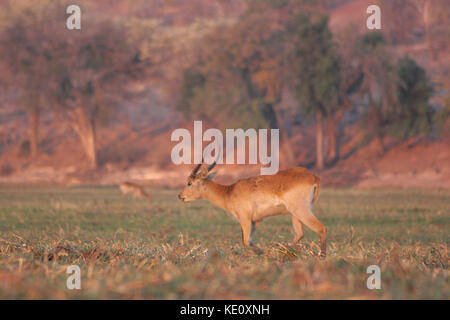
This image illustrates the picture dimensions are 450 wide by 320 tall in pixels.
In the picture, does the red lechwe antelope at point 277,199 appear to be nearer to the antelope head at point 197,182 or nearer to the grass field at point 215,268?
the antelope head at point 197,182

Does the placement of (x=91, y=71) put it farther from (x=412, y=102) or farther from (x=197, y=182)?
(x=197, y=182)

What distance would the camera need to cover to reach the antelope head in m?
11.4

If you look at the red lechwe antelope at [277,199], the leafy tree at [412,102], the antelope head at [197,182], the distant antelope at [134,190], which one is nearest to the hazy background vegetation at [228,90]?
the leafy tree at [412,102]

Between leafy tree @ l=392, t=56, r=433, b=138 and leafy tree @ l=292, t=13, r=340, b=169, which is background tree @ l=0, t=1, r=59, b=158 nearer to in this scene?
leafy tree @ l=292, t=13, r=340, b=169

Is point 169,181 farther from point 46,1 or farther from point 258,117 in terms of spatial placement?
point 46,1

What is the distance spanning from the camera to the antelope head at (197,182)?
11383 mm

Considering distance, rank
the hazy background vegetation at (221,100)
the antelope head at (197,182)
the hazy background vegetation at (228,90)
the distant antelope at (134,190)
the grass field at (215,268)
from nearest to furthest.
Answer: the grass field at (215,268)
the antelope head at (197,182)
the distant antelope at (134,190)
the hazy background vegetation at (221,100)
the hazy background vegetation at (228,90)

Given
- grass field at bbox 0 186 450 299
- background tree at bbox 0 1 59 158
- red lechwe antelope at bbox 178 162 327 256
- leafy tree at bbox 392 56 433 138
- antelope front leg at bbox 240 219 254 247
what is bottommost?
antelope front leg at bbox 240 219 254 247

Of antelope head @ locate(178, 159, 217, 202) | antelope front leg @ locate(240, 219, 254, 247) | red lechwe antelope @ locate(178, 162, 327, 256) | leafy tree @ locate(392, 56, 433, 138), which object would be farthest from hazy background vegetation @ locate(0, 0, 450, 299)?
antelope front leg @ locate(240, 219, 254, 247)

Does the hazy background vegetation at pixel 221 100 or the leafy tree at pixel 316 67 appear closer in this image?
the hazy background vegetation at pixel 221 100

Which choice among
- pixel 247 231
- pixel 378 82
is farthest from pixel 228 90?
pixel 247 231

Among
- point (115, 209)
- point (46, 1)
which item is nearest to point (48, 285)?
point (115, 209)

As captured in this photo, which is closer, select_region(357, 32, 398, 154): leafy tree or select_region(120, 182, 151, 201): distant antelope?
select_region(120, 182, 151, 201): distant antelope
